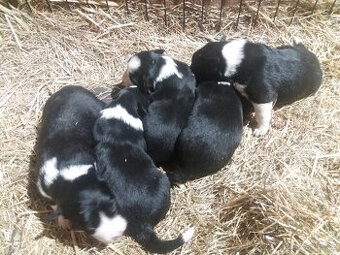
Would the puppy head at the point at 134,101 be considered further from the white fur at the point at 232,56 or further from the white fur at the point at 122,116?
the white fur at the point at 232,56

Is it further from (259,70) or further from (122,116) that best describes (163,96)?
(259,70)

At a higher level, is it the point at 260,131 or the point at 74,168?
the point at 74,168

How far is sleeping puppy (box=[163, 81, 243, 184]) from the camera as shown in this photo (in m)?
3.22

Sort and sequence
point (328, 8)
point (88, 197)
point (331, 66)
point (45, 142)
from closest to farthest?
point (88, 197) → point (45, 142) → point (331, 66) → point (328, 8)

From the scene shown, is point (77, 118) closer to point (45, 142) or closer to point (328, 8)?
point (45, 142)

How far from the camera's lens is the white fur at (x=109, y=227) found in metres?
2.99

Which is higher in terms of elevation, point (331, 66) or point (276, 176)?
point (331, 66)

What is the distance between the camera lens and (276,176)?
11.1 ft

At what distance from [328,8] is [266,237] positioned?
2163mm

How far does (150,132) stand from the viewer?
324cm

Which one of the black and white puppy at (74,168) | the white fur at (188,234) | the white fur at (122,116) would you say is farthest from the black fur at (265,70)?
the white fur at (188,234)

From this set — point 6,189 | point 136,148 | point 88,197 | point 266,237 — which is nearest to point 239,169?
point 266,237

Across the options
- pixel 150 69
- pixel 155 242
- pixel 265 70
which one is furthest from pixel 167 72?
pixel 155 242

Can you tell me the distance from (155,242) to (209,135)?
763 millimetres
